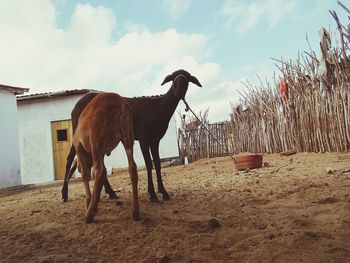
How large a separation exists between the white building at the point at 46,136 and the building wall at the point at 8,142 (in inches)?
63.9

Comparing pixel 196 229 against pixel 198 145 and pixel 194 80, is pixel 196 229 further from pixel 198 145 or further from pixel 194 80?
pixel 198 145

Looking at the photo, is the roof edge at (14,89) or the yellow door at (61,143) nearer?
the roof edge at (14,89)

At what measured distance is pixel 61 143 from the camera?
14.2 m

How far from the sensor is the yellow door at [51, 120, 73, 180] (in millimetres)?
14094

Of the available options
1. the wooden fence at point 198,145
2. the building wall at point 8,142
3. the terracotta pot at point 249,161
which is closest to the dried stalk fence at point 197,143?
the wooden fence at point 198,145

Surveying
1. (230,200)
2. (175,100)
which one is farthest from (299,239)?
(175,100)

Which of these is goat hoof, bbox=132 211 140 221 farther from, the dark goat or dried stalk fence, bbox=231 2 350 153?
dried stalk fence, bbox=231 2 350 153

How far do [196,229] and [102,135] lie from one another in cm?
130

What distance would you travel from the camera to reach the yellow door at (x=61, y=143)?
14094mm

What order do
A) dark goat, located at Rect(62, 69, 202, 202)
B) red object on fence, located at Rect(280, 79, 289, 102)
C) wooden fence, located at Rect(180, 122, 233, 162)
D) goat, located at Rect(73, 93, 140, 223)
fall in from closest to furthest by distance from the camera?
goat, located at Rect(73, 93, 140, 223) < dark goat, located at Rect(62, 69, 202, 202) < red object on fence, located at Rect(280, 79, 289, 102) < wooden fence, located at Rect(180, 122, 233, 162)

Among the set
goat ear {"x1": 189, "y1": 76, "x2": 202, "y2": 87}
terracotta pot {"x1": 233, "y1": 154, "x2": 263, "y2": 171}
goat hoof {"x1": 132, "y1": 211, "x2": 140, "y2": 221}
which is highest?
goat ear {"x1": 189, "y1": 76, "x2": 202, "y2": 87}

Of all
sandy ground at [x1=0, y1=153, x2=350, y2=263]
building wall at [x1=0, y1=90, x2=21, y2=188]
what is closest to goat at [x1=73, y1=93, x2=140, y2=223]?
sandy ground at [x1=0, y1=153, x2=350, y2=263]

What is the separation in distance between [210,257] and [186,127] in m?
13.4

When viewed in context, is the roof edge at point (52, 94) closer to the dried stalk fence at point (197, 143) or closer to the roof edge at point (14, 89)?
the roof edge at point (14, 89)
